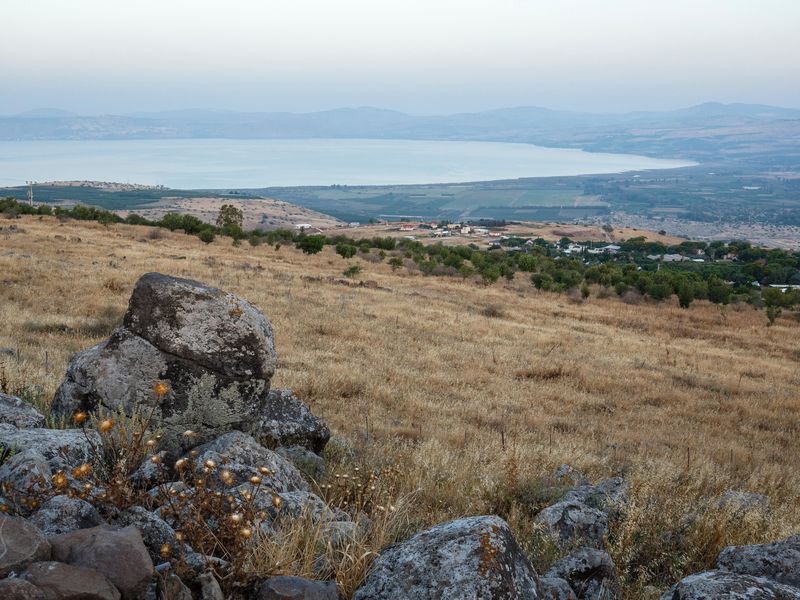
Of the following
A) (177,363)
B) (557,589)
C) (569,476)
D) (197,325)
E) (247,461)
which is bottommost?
(569,476)

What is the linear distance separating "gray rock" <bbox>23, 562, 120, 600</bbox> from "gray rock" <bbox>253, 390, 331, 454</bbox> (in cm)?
398

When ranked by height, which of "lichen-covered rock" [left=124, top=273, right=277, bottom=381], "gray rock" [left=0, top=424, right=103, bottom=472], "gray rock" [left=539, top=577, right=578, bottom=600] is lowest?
"gray rock" [left=539, top=577, right=578, bottom=600]

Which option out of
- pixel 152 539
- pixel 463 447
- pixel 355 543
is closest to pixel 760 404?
pixel 463 447

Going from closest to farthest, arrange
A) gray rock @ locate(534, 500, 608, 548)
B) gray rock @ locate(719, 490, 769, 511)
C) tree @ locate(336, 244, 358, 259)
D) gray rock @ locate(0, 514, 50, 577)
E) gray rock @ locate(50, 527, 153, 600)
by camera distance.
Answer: gray rock @ locate(0, 514, 50, 577) → gray rock @ locate(50, 527, 153, 600) → gray rock @ locate(534, 500, 608, 548) → gray rock @ locate(719, 490, 769, 511) → tree @ locate(336, 244, 358, 259)

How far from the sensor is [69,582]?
259 centimetres

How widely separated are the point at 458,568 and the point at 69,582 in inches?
67.2

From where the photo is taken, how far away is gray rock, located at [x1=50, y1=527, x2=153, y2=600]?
9.22ft

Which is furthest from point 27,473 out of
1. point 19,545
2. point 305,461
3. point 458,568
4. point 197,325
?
point 305,461

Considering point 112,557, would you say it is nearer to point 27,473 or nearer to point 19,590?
point 19,590

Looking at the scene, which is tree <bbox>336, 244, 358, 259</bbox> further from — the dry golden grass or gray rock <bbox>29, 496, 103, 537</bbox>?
gray rock <bbox>29, 496, 103, 537</bbox>

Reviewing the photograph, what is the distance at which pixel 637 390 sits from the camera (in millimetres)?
14961

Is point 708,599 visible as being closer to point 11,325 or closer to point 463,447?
point 463,447

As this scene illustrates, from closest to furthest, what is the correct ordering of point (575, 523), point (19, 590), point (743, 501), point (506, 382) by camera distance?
point (19, 590), point (575, 523), point (743, 501), point (506, 382)

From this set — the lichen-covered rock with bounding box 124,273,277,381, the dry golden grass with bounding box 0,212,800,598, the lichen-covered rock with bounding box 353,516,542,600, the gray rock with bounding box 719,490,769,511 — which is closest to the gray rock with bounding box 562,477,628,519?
the dry golden grass with bounding box 0,212,800,598
